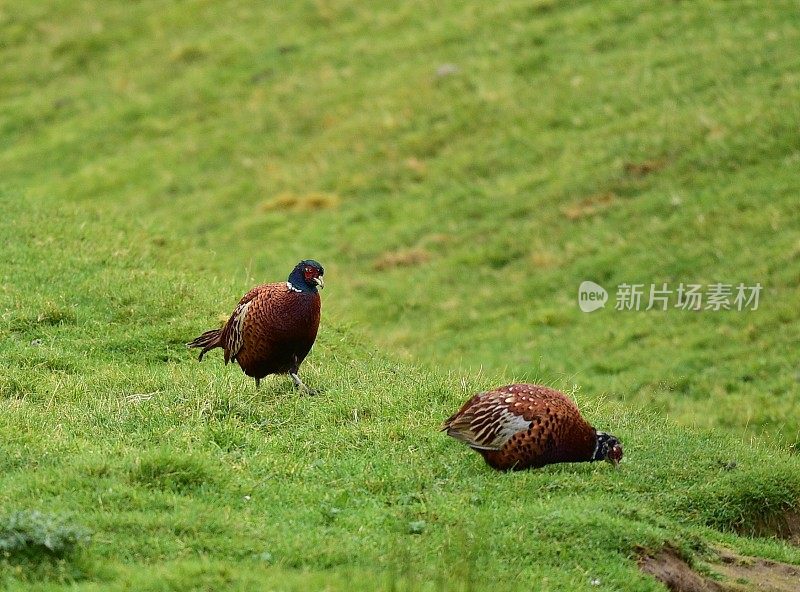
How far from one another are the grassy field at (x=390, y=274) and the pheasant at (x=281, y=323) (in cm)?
36

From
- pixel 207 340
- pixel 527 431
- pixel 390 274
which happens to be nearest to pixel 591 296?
pixel 390 274

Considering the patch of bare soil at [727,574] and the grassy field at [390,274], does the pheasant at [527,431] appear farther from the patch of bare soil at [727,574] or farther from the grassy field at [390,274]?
the patch of bare soil at [727,574]

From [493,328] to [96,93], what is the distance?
20.4m

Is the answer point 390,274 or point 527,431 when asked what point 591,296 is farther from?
point 527,431

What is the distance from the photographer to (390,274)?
949 inches

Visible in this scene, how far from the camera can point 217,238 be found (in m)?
26.8

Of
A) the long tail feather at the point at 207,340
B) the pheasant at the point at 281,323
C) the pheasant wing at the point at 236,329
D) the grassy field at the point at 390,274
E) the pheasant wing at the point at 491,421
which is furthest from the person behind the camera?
the long tail feather at the point at 207,340

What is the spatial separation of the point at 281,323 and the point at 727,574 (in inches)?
196

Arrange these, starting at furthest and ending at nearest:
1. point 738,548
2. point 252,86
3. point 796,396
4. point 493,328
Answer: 1. point 252,86
2. point 493,328
3. point 796,396
4. point 738,548

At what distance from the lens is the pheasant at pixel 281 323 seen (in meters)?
11.8

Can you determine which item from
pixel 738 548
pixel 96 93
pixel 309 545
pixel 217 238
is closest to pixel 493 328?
pixel 217 238

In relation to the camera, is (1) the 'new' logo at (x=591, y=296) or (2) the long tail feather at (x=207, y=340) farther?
(1) the 'new' logo at (x=591, y=296)

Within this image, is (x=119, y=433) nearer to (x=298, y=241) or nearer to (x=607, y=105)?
(x=298, y=241)

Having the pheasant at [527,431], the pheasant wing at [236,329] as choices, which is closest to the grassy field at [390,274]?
the pheasant at [527,431]
